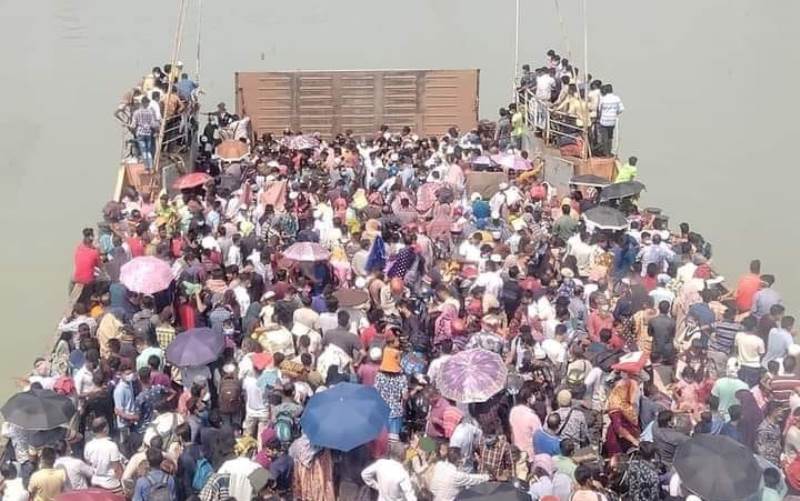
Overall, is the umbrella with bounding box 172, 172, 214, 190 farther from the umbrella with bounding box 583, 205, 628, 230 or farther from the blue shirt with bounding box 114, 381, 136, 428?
the blue shirt with bounding box 114, 381, 136, 428

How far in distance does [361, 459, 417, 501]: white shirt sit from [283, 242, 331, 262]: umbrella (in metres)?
3.96

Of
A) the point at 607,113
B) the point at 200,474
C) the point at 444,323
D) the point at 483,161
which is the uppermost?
the point at 607,113

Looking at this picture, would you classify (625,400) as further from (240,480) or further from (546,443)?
(240,480)

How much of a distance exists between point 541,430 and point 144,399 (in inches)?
119

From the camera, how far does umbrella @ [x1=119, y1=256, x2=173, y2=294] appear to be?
9.86m

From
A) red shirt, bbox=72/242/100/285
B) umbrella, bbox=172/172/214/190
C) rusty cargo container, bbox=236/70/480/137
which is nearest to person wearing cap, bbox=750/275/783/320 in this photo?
red shirt, bbox=72/242/100/285

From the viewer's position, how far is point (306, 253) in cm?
1092

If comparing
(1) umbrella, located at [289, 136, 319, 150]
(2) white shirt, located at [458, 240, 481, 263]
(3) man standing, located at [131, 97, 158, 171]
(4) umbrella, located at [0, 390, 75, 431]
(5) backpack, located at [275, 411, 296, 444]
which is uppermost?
(3) man standing, located at [131, 97, 158, 171]

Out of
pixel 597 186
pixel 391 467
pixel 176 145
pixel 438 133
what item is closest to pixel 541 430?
pixel 391 467

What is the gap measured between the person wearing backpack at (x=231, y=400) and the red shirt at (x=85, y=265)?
2982 mm

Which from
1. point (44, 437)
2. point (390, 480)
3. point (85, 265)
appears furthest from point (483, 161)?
point (44, 437)

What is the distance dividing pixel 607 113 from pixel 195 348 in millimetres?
7861

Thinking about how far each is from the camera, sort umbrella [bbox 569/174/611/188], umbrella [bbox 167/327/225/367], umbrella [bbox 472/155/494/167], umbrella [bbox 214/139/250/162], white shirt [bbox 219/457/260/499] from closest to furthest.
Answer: white shirt [bbox 219/457/260/499] < umbrella [bbox 167/327/225/367] < umbrella [bbox 569/174/611/188] < umbrella [bbox 472/155/494/167] < umbrella [bbox 214/139/250/162]

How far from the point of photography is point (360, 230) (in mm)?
12250
